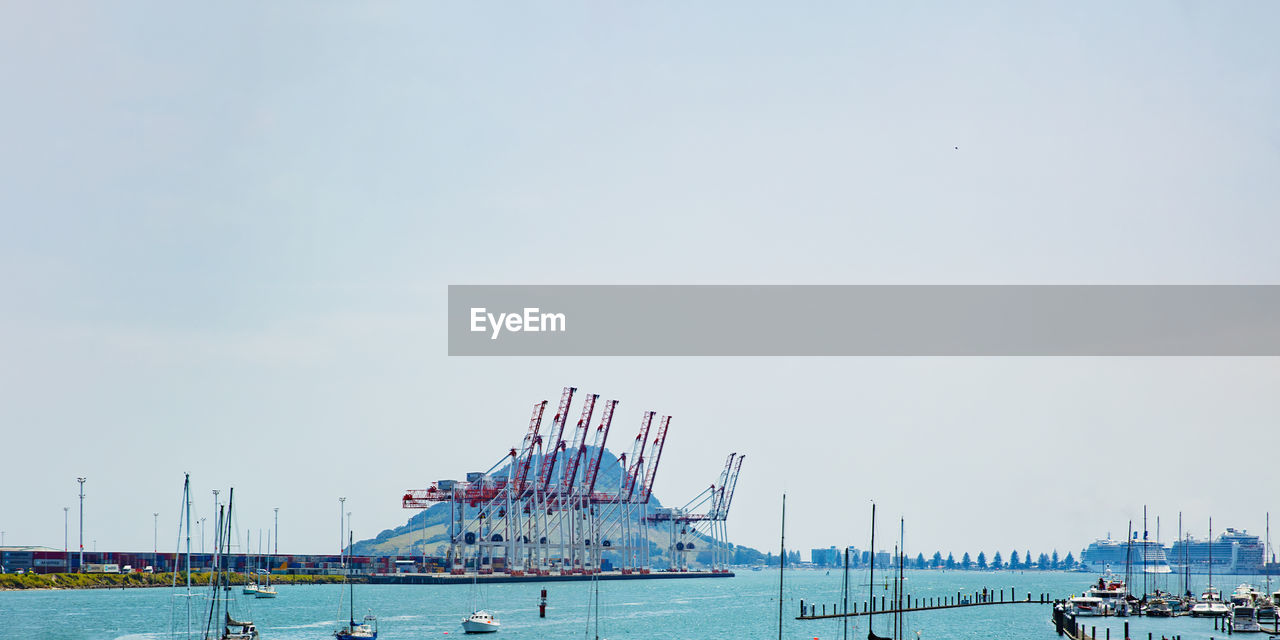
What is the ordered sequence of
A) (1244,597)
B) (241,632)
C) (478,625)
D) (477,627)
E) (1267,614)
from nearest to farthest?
(241,632)
(1267,614)
(477,627)
(478,625)
(1244,597)

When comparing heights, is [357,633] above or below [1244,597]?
above

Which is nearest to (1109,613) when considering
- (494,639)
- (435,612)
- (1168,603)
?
(1168,603)

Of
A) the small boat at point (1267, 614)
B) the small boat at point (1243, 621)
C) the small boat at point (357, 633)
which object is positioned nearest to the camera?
the small boat at point (357, 633)

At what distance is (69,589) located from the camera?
629 ft

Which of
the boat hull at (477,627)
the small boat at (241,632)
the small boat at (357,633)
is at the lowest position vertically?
the boat hull at (477,627)

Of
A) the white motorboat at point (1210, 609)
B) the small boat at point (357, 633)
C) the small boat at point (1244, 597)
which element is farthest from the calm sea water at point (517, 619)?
the small boat at point (357, 633)

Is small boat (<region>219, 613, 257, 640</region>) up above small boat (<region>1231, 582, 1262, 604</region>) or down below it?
above

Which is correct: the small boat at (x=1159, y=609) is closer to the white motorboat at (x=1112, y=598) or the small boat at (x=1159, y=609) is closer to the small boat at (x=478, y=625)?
the white motorboat at (x=1112, y=598)

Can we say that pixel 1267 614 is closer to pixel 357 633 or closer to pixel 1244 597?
pixel 1244 597

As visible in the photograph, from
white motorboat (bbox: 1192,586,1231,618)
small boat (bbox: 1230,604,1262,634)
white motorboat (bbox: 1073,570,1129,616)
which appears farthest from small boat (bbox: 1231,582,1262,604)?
small boat (bbox: 1230,604,1262,634)

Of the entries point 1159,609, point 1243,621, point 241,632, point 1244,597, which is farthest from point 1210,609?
point 241,632

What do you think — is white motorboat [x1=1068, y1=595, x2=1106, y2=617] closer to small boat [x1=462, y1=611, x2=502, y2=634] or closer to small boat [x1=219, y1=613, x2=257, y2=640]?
small boat [x1=462, y1=611, x2=502, y2=634]

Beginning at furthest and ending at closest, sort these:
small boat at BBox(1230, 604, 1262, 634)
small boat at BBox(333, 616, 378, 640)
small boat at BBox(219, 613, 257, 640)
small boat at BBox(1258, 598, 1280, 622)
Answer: small boat at BBox(1258, 598, 1280, 622) → small boat at BBox(1230, 604, 1262, 634) → small boat at BBox(333, 616, 378, 640) → small boat at BBox(219, 613, 257, 640)

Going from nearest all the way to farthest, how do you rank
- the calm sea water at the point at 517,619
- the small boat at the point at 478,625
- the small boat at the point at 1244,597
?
the small boat at the point at 478,625 → the calm sea water at the point at 517,619 → the small boat at the point at 1244,597
